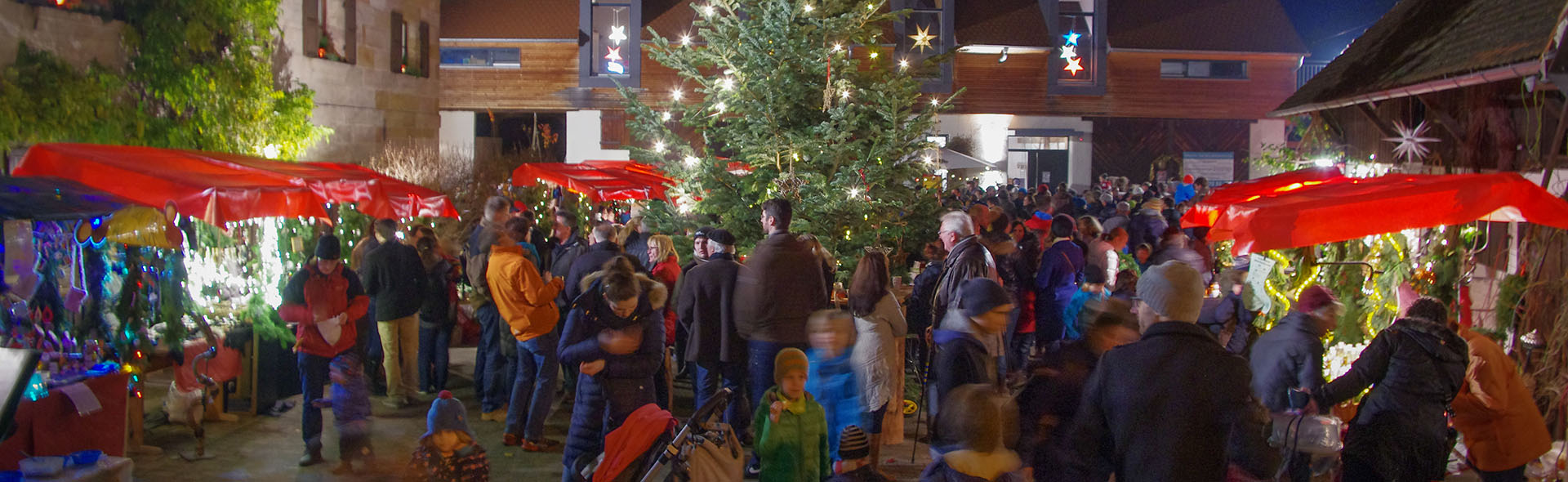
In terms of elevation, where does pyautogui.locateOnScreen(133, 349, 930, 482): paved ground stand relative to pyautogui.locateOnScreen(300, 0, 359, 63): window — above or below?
below

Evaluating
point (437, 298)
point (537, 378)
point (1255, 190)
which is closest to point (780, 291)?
point (537, 378)

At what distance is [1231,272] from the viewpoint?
8859 mm

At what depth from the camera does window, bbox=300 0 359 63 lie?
53.0 ft

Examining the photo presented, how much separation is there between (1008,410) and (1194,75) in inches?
1227

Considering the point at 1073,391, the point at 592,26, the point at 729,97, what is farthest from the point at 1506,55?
the point at 592,26

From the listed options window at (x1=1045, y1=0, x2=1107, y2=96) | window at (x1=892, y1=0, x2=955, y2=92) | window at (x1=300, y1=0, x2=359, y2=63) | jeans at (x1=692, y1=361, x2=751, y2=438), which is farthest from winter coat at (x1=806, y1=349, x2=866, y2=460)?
window at (x1=1045, y1=0, x2=1107, y2=96)

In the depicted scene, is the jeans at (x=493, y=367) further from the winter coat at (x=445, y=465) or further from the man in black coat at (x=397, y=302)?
the winter coat at (x=445, y=465)

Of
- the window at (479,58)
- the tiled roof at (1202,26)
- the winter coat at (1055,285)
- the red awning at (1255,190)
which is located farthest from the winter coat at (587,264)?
the tiled roof at (1202,26)

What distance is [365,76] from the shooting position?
18.1m

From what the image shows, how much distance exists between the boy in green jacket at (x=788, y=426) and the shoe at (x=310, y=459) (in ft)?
11.7

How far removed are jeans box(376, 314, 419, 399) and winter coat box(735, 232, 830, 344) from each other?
3.55 m

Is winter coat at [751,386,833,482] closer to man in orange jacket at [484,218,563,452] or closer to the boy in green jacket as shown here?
the boy in green jacket

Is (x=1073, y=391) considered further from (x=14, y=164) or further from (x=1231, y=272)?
(x=14, y=164)

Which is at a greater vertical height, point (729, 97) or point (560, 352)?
point (729, 97)
